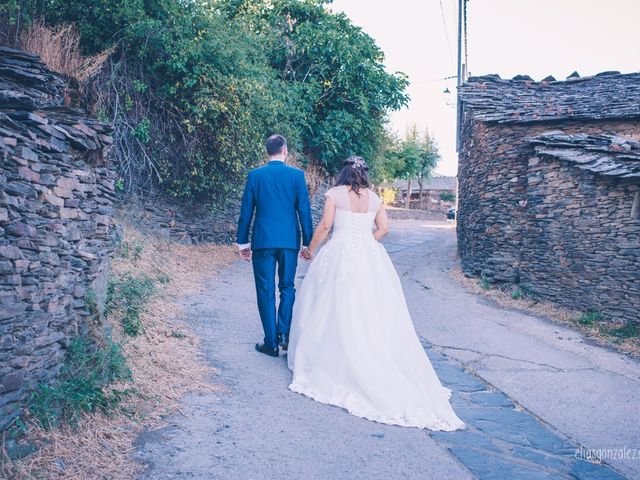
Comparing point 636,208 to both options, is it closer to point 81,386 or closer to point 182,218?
point 81,386

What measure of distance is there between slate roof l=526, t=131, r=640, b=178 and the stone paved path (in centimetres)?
311

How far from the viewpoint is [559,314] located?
30.3 feet

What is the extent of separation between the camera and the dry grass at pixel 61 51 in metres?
6.63

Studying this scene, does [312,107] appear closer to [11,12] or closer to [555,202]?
[555,202]

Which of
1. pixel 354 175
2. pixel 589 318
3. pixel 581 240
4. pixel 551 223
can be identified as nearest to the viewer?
pixel 354 175

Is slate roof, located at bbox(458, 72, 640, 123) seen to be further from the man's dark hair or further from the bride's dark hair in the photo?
the man's dark hair

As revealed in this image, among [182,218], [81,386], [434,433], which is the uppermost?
[182,218]

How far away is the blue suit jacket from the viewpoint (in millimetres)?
5020

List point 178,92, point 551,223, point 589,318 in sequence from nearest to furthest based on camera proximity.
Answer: point 589,318, point 178,92, point 551,223

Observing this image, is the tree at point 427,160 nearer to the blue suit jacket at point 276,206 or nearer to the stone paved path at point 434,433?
the stone paved path at point 434,433

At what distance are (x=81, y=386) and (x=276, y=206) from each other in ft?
7.90

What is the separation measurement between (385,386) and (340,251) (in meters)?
1.37


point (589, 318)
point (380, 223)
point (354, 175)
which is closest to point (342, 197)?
point (354, 175)

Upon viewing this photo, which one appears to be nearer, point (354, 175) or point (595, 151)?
point (354, 175)
